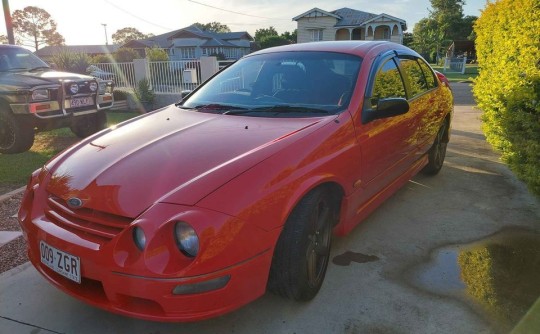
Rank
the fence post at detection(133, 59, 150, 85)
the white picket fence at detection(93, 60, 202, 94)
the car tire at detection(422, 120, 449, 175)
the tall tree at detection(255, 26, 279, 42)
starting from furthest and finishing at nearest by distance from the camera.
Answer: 1. the tall tree at detection(255, 26, 279, 42)
2. the fence post at detection(133, 59, 150, 85)
3. the white picket fence at detection(93, 60, 202, 94)
4. the car tire at detection(422, 120, 449, 175)

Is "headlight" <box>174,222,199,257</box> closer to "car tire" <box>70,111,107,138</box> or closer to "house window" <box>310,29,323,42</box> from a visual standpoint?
"car tire" <box>70,111,107,138</box>

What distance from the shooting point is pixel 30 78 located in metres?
6.21

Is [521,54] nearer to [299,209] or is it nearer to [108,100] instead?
[299,209]

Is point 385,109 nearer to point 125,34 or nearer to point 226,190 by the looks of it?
point 226,190

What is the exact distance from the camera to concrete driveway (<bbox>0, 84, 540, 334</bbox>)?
7.48ft

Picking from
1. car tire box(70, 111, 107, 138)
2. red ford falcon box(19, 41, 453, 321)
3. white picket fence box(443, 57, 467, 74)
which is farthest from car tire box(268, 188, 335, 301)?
white picket fence box(443, 57, 467, 74)

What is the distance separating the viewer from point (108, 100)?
7355mm

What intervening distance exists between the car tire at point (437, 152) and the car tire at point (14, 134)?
5.80 meters

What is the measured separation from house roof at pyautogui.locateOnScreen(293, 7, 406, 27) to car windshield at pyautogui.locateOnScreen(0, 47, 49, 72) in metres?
33.5

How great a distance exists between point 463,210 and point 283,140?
2489mm

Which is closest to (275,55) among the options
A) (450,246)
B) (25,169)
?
(450,246)

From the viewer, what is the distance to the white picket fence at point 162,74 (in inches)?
453

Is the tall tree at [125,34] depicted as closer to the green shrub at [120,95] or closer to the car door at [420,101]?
the green shrub at [120,95]

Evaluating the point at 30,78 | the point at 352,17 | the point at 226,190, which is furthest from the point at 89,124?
the point at 352,17
